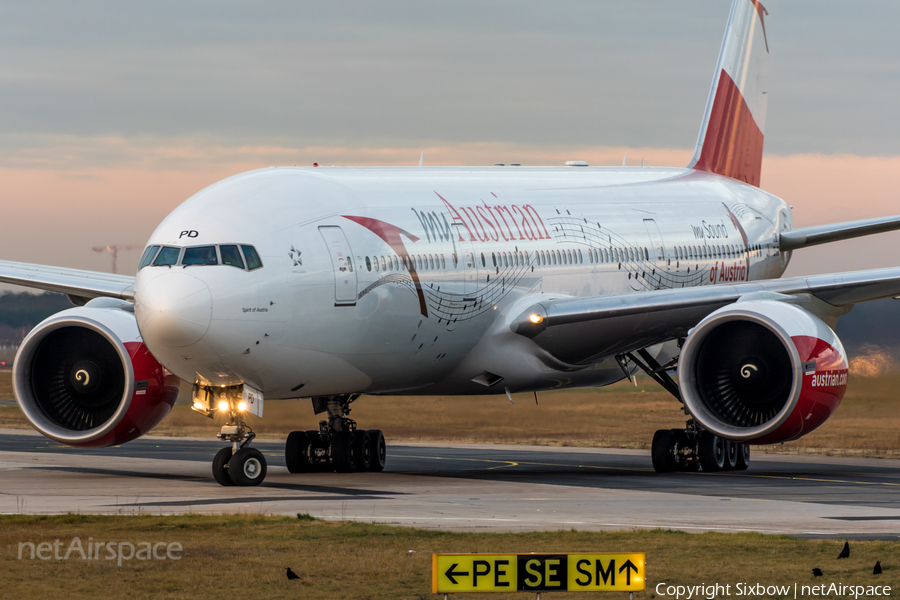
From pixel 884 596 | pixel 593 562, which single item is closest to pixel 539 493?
pixel 884 596

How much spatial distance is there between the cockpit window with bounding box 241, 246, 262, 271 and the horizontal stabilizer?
46.7 feet

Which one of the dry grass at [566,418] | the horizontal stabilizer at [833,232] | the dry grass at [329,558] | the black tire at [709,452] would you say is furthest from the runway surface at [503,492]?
the horizontal stabilizer at [833,232]

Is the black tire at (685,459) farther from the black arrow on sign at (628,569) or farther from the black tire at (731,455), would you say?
the black arrow on sign at (628,569)

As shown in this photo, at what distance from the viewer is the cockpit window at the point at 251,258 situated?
1842 cm

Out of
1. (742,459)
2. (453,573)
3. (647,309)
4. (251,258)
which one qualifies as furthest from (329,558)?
(742,459)

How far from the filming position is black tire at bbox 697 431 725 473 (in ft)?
79.4

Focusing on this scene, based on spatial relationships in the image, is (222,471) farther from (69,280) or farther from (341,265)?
(69,280)

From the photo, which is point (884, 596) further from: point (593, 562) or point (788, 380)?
point (788, 380)

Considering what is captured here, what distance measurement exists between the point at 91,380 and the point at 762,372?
1019 cm

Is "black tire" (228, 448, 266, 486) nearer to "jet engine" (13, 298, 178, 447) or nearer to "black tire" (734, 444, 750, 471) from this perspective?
"jet engine" (13, 298, 178, 447)

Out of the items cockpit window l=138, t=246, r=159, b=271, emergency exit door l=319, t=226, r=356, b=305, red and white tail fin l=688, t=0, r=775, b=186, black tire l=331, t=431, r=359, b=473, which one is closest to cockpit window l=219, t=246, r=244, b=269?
cockpit window l=138, t=246, r=159, b=271

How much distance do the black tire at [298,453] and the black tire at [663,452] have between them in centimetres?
591

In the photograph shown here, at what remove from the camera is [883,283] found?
862 inches

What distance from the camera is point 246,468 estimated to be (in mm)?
19578
